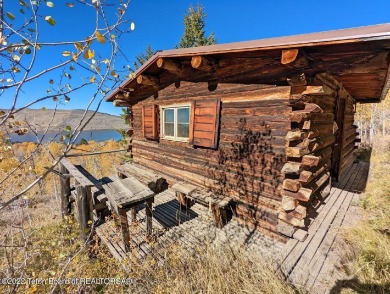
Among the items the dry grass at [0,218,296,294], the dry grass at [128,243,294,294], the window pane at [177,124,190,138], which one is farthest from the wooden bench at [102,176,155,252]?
the window pane at [177,124,190,138]

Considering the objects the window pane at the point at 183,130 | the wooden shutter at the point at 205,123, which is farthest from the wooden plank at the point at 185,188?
the window pane at the point at 183,130

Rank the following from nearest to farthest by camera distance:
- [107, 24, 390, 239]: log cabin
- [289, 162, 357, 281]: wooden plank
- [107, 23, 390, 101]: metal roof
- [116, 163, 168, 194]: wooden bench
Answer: [107, 23, 390, 101]: metal roof
[289, 162, 357, 281]: wooden plank
[107, 24, 390, 239]: log cabin
[116, 163, 168, 194]: wooden bench

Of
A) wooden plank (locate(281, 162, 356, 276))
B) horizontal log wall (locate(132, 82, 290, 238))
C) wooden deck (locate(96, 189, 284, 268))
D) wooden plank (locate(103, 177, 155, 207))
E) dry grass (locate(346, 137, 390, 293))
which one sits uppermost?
horizontal log wall (locate(132, 82, 290, 238))

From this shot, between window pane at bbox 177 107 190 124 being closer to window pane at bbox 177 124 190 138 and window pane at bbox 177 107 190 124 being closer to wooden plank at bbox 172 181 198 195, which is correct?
window pane at bbox 177 124 190 138

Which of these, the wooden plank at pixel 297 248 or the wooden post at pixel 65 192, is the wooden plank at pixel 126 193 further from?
the wooden plank at pixel 297 248

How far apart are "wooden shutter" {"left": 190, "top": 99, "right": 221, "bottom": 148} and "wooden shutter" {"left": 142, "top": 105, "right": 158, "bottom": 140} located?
2072 mm

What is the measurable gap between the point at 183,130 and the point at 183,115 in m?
0.46

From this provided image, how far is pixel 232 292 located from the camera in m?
2.56

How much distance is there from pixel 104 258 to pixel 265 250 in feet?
11.1

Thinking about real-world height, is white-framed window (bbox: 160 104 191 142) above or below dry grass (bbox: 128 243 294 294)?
above

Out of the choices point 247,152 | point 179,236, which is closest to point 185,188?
point 179,236

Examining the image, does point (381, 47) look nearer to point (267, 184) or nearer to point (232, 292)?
point (267, 184)

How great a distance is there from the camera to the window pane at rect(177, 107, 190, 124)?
5.97 meters

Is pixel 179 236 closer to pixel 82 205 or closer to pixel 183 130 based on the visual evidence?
pixel 82 205
